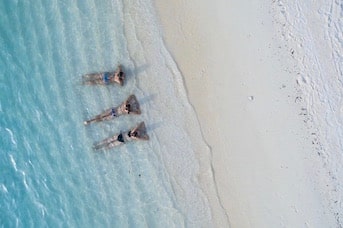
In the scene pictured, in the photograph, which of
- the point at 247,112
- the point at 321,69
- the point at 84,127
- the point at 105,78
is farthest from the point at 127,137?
the point at 321,69

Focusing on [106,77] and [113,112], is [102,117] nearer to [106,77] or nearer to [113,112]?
[113,112]

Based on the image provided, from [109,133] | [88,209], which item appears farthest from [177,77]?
[88,209]

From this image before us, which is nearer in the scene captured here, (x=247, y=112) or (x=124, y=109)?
(x=247, y=112)

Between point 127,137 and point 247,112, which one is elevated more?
point 127,137

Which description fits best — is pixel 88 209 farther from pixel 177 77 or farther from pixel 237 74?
pixel 237 74

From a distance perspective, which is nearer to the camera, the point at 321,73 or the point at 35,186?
the point at 321,73

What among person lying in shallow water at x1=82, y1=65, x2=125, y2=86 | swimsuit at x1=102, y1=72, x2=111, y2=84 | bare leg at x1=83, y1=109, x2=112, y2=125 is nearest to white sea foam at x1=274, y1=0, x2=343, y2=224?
person lying in shallow water at x1=82, y1=65, x2=125, y2=86

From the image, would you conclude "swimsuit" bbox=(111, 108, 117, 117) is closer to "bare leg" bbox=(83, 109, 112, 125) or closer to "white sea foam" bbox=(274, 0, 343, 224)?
"bare leg" bbox=(83, 109, 112, 125)
